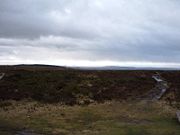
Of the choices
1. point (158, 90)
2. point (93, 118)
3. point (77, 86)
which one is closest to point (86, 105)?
point (93, 118)

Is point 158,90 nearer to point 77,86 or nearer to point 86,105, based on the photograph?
point 77,86

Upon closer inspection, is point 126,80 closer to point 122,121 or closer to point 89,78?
point 89,78

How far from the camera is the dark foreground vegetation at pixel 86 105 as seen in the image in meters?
30.2

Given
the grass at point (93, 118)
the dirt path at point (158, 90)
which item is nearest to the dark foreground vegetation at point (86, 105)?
the grass at point (93, 118)

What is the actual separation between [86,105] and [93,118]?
366 inches

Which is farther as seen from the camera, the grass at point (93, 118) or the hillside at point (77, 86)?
the hillside at point (77, 86)

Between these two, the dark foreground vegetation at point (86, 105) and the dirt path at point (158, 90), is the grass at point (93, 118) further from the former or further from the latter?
the dirt path at point (158, 90)

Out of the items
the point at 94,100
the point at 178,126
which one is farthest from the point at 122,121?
the point at 94,100

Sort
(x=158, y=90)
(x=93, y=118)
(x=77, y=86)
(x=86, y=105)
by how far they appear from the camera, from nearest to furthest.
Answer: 1. (x=93, y=118)
2. (x=86, y=105)
3. (x=77, y=86)
4. (x=158, y=90)

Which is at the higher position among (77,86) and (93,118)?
(77,86)

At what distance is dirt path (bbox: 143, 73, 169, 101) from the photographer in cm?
5048

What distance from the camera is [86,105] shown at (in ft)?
146

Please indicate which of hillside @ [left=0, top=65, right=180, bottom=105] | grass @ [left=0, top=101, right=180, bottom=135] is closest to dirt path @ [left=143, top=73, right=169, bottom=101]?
hillside @ [left=0, top=65, right=180, bottom=105]

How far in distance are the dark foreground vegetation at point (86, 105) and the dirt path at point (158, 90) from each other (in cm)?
87
